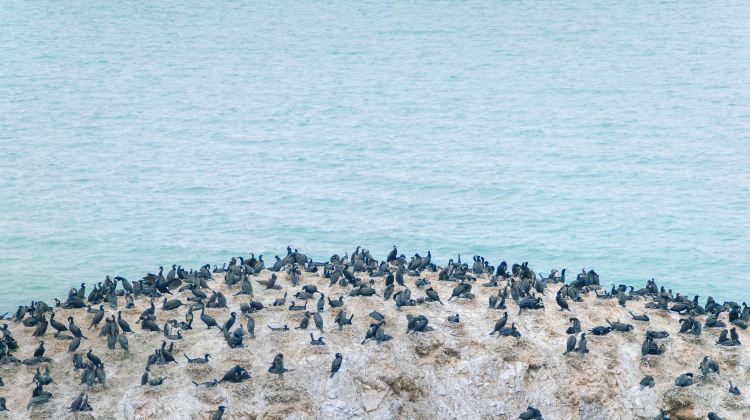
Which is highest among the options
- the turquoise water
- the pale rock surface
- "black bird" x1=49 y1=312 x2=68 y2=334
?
the turquoise water

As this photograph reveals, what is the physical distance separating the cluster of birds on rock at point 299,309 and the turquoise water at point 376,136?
26.8 m

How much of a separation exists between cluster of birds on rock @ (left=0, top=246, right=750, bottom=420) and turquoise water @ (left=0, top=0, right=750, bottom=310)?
26771mm

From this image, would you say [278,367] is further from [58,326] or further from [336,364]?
[58,326]

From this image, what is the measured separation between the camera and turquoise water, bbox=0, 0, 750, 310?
255 ft

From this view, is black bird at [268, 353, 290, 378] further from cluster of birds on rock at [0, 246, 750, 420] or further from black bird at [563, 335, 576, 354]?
black bird at [563, 335, 576, 354]

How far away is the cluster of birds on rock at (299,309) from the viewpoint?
35.4 meters

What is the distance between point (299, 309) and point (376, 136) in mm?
67208

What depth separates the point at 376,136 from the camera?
105 meters

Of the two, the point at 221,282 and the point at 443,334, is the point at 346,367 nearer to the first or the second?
the point at 443,334

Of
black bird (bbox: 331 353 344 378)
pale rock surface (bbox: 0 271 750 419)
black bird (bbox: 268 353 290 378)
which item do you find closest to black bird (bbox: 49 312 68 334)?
pale rock surface (bbox: 0 271 750 419)

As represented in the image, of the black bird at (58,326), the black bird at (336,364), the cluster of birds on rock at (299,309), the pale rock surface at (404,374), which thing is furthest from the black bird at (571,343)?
the black bird at (58,326)

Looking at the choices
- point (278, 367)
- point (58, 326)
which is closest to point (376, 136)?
point (58, 326)

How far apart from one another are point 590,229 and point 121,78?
6305cm

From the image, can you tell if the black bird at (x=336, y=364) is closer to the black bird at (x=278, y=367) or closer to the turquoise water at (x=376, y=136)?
the black bird at (x=278, y=367)
